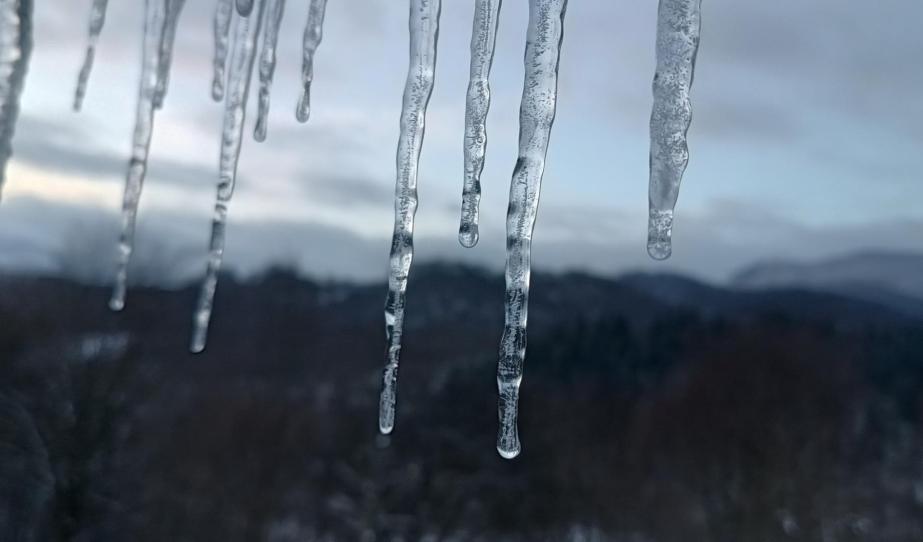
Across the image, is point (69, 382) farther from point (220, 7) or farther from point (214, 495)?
point (220, 7)

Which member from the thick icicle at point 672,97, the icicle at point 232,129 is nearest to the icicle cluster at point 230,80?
the icicle at point 232,129

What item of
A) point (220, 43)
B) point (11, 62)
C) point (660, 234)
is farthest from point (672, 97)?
point (11, 62)

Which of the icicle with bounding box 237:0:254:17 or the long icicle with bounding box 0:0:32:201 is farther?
the icicle with bounding box 237:0:254:17

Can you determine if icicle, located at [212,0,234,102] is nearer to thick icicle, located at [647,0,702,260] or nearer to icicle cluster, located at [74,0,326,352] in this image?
icicle cluster, located at [74,0,326,352]

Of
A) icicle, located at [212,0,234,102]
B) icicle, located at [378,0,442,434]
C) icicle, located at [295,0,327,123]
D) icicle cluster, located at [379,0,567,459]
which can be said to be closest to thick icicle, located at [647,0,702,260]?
icicle cluster, located at [379,0,567,459]

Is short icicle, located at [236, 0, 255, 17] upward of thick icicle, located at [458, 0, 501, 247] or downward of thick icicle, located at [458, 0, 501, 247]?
upward

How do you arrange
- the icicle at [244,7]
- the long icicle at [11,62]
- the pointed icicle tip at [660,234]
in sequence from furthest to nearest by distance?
the icicle at [244,7] < the long icicle at [11,62] < the pointed icicle tip at [660,234]

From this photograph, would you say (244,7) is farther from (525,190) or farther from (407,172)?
(525,190)

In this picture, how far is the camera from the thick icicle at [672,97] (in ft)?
3.49

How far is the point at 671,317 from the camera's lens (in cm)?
3656

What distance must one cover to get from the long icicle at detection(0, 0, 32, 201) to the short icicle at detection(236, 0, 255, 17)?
345 millimetres

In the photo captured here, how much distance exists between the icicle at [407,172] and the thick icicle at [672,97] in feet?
1.04

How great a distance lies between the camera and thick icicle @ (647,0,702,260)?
106 centimetres

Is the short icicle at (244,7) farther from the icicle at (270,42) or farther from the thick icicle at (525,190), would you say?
the thick icicle at (525,190)
